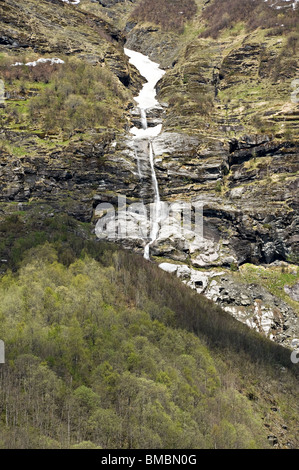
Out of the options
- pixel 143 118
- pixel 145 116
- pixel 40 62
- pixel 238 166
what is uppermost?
pixel 40 62

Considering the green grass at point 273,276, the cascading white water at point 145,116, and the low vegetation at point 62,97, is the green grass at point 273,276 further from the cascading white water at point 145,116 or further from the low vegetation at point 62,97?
the low vegetation at point 62,97

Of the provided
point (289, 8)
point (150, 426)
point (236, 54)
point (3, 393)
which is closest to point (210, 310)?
point (150, 426)

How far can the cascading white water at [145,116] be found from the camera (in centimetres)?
9564

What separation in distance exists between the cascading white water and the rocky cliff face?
1543 millimetres

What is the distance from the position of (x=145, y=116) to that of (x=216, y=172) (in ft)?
127

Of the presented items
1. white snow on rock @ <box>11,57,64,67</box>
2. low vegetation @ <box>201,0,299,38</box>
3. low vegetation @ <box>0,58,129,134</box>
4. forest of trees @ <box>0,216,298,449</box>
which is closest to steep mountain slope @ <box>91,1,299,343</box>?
low vegetation @ <box>201,0,299,38</box>

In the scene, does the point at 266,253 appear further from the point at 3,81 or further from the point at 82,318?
the point at 3,81

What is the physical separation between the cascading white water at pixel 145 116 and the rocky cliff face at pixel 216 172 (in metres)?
1.54

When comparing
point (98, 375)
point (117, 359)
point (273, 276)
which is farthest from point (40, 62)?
point (98, 375)

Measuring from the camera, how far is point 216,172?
343ft

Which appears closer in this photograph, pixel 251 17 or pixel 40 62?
pixel 40 62

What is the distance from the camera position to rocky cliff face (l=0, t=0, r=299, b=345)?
283 feet

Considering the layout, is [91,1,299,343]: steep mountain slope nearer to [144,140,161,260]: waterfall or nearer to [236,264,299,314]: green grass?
[236,264,299,314]: green grass

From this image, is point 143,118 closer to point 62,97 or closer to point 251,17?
point 62,97
